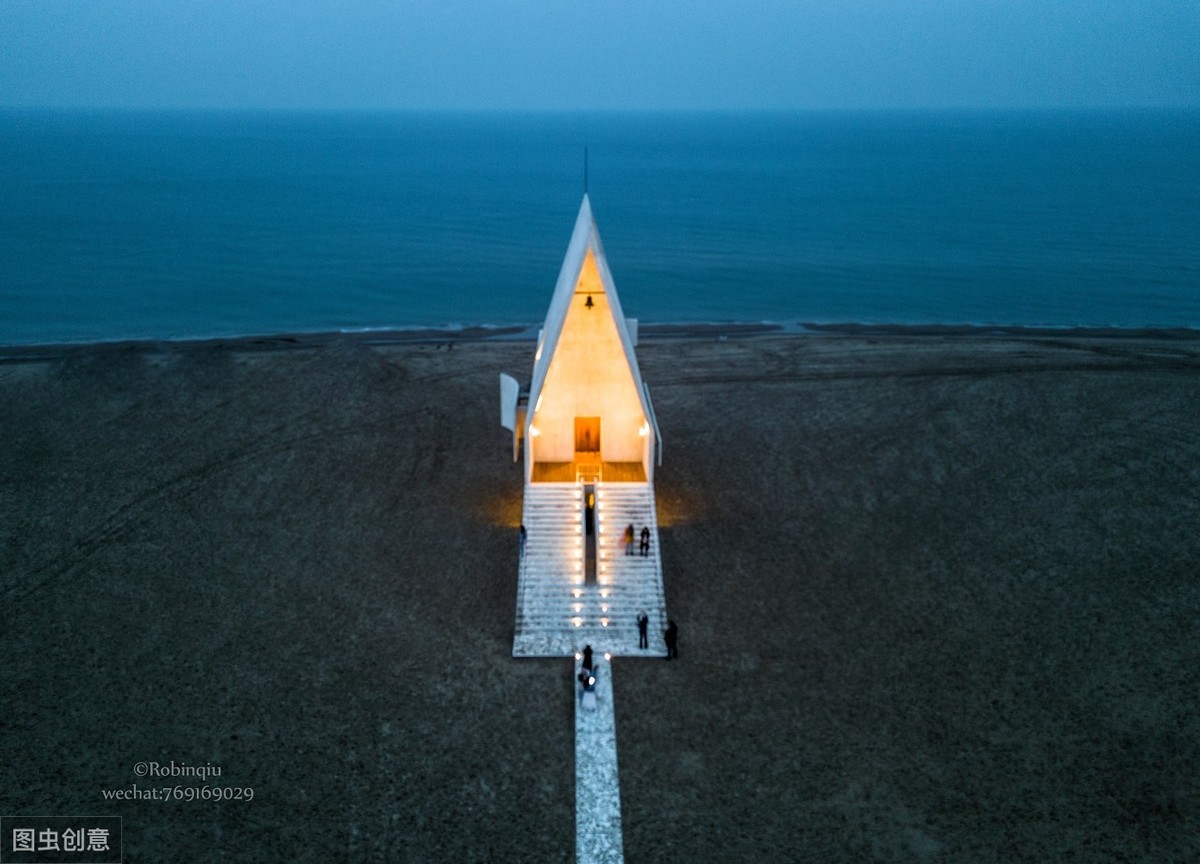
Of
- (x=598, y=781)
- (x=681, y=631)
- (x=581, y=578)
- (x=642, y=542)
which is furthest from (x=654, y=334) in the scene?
(x=598, y=781)

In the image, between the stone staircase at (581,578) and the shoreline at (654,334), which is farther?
the shoreline at (654,334)

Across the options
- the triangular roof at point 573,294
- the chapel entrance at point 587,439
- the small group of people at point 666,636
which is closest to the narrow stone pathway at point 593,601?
the small group of people at point 666,636

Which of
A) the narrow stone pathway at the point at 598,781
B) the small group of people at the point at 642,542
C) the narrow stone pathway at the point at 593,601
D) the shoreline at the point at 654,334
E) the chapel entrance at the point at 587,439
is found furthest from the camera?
the shoreline at the point at 654,334

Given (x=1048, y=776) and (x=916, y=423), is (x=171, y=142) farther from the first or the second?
(x=1048, y=776)

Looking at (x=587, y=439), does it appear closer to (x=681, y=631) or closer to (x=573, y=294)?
(x=573, y=294)

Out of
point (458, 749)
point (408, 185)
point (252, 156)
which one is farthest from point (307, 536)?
point (252, 156)

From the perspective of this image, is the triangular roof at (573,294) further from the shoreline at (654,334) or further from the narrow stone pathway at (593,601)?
the shoreline at (654,334)

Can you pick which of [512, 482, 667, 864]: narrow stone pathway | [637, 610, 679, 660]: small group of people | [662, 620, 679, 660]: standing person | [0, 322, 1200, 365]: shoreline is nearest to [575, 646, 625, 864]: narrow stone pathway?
[512, 482, 667, 864]: narrow stone pathway
